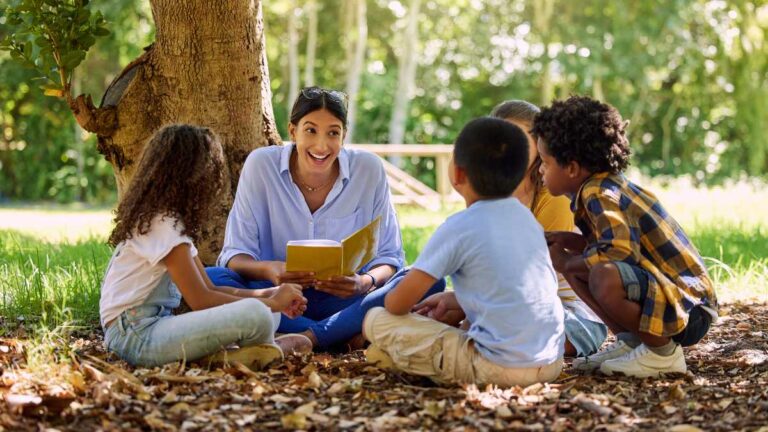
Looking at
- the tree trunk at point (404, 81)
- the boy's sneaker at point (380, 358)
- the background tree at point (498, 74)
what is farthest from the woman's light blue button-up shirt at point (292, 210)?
the tree trunk at point (404, 81)

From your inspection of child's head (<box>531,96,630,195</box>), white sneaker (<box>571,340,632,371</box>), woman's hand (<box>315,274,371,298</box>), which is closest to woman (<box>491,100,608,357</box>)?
white sneaker (<box>571,340,632,371</box>)

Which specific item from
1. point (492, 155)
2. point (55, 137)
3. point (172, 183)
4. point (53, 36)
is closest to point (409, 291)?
point (492, 155)

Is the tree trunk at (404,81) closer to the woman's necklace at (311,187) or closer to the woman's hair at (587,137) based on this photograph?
the woman's necklace at (311,187)

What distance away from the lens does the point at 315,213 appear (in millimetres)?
4648

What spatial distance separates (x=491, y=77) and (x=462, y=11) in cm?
211

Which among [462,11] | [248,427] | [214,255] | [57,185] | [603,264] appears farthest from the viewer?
[462,11]

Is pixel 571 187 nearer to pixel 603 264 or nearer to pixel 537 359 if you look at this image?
pixel 603 264

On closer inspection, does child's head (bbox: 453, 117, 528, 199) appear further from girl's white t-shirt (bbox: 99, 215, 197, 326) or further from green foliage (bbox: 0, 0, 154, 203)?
green foliage (bbox: 0, 0, 154, 203)

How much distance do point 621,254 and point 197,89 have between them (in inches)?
100

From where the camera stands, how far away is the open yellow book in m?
4.01

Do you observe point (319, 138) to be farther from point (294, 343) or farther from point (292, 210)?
point (294, 343)

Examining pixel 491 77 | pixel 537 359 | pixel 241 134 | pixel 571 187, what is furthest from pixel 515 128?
pixel 491 77

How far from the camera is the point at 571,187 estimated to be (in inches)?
154

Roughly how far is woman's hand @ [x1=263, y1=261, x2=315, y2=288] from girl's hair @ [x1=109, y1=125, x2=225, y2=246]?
0.52m
